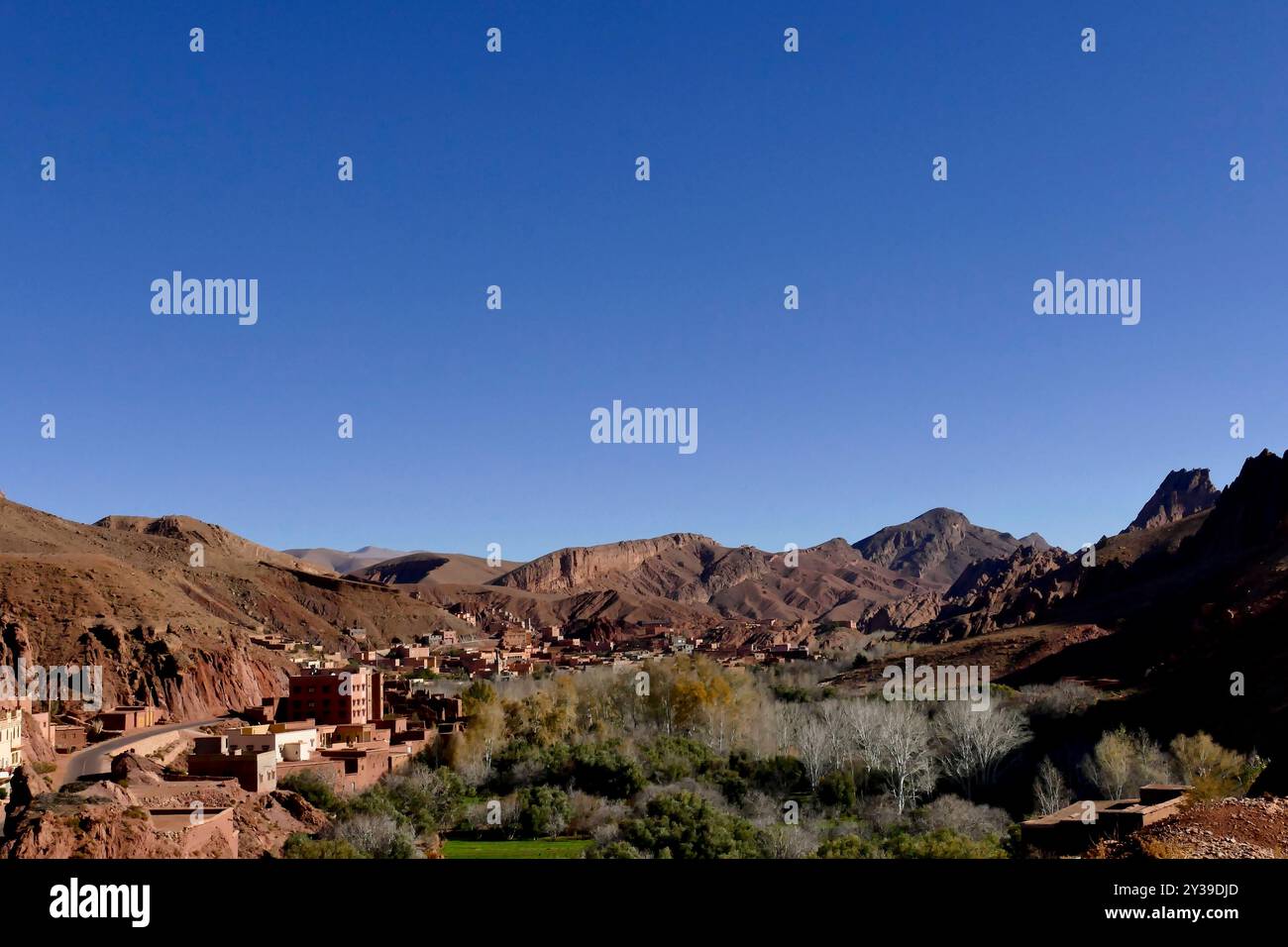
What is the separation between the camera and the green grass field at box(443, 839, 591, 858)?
3175 cm

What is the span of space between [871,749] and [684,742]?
7.85 meters

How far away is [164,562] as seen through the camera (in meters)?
89.1

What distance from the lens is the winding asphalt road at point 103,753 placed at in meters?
32.7

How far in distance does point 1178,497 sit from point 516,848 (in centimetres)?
14527

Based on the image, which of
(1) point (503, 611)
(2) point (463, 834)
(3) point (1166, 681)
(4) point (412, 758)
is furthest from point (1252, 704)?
(1) point (503, 611)

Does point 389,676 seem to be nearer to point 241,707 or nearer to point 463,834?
point 241,707

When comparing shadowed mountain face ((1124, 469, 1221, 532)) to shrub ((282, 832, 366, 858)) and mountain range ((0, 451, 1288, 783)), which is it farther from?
shrub ((282, 832, 366, 858))

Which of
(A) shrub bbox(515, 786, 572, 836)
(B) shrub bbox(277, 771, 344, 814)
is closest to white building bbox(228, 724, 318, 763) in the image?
(B) shrub bbox(277, 771, 344, 814)

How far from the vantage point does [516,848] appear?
33.2 m

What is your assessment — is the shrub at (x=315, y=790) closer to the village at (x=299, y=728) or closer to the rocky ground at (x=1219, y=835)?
the village at (x=299, y=728)

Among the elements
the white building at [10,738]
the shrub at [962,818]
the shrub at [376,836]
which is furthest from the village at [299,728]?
the shrub at [962,818]

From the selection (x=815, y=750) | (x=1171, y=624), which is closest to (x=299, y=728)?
(x=815, y=750)

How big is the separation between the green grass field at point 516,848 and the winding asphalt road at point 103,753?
10.4 metres

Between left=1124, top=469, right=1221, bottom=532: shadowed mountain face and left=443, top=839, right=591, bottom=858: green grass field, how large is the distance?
433ft
